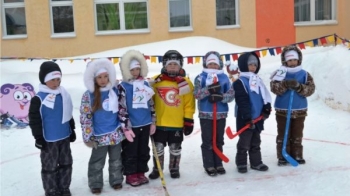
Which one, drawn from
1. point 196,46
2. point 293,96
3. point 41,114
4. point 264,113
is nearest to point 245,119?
point 264,113

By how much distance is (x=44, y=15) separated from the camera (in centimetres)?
1119

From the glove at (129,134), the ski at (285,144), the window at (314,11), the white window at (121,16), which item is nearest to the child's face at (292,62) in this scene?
the ski at (285,144)

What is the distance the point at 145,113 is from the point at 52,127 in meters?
→ 1.00

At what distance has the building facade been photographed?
11.0 m

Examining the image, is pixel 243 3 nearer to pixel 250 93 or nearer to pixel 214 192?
pixel 250 93

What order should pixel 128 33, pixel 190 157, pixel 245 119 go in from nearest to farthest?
pixel 245 119 < pixel 190 157 < pixel 128 33

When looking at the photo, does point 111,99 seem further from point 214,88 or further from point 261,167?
point 261,167

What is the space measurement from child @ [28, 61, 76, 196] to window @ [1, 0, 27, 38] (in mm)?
7978

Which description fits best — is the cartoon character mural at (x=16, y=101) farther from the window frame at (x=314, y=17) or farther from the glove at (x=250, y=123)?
the window frame at (x=314, y=17)

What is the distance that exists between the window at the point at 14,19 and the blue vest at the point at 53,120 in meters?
8.03

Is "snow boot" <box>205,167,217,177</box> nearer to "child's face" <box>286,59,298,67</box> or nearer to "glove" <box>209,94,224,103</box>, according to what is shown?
"glove" <box>209,94,224,103</box>

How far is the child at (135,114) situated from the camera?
4445 millimetres

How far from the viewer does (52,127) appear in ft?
13.8

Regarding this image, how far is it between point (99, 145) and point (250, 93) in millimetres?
1811
